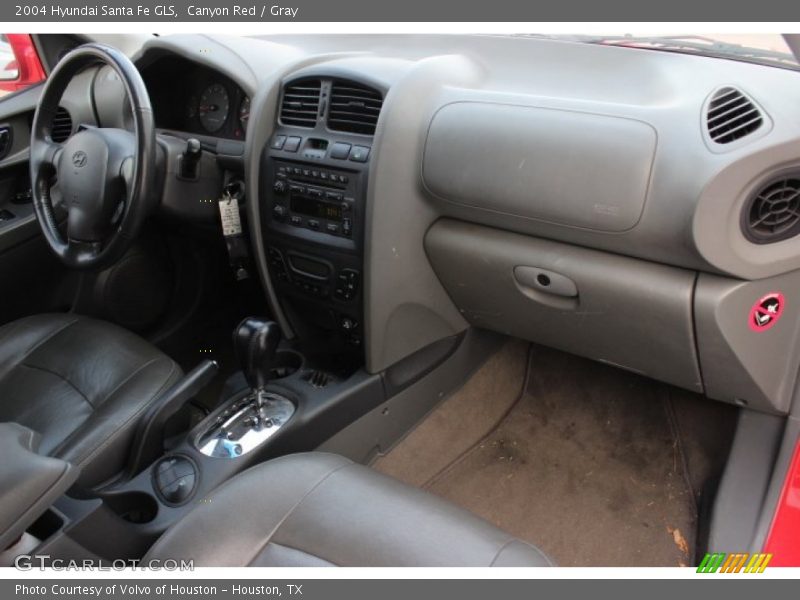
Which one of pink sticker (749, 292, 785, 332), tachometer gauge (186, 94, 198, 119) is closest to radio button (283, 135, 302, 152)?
tachometer gauge (186, 94, 198, 119)

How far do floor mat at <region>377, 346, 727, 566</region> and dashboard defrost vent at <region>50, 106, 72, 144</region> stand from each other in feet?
4.74

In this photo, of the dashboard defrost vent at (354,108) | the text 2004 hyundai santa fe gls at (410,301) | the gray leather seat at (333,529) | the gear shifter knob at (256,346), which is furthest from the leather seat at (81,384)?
the dashboard defrost vent at (354,108)

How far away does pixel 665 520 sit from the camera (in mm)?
1712

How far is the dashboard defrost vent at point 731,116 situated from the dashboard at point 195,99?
47.3 inches

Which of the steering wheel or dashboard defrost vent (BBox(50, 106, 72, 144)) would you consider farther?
dashboard defrost vent (BBox(50, 106, 72, 144))

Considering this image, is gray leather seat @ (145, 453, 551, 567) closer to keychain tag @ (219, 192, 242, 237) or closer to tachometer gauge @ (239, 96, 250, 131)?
keychain tag @ (219, 192, 242, 237)

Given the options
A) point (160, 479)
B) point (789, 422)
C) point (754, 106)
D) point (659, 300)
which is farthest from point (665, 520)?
point (160, 479)

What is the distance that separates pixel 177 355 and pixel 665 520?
1538mm

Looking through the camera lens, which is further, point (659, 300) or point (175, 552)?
point (659, 300)

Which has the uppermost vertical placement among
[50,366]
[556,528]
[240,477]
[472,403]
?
[240,477]

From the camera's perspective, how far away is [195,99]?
2061 millimetres

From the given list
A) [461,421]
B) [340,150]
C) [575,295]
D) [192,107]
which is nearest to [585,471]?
[461,421]

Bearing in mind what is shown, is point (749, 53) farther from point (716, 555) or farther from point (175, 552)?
point (175, 552)

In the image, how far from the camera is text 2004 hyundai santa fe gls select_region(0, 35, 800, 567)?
3.76 ft
